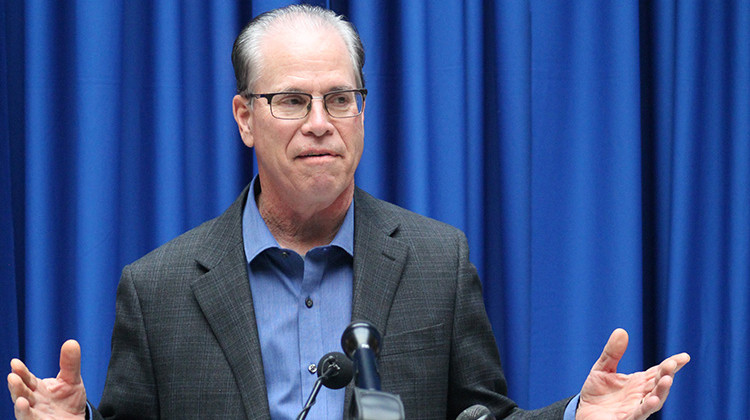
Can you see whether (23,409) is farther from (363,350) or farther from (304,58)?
(304,58)

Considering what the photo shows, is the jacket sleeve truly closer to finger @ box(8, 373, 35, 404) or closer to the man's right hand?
the man's right hand

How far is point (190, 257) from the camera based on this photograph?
1875 millimetres

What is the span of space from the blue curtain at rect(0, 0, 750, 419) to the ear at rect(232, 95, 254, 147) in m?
0.50

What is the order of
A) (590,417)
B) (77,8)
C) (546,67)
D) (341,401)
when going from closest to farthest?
(590,417) → (341,401) → (77,8) → (546,67)

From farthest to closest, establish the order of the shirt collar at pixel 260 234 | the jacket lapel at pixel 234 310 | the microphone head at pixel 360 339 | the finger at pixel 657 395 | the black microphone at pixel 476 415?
the shirt collar at pixel 260 234, the jacket lapel at pixel 234 310, the finger at pixel 657 395, the black microphone at pixel 476 415, the microphone head at pixel 360 339

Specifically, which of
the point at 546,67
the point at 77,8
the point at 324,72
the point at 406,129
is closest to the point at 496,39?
the point at 546,67

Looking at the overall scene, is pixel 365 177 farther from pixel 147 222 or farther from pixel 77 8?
pixel 77 8

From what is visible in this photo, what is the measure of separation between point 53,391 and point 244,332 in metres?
0.42

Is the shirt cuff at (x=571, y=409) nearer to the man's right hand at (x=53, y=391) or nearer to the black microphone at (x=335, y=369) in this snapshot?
the black microphone at (x=335, y=369)

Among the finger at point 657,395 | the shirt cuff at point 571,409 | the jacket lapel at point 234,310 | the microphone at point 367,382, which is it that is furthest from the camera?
the jacket lapel at point 234,310

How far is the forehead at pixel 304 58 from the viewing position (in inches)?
70.2

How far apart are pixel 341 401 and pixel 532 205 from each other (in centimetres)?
114

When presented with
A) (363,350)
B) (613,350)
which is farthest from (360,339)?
(613,350)

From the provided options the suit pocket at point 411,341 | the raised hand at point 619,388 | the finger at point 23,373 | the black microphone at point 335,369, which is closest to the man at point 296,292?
the suit pocket at point 411,341
